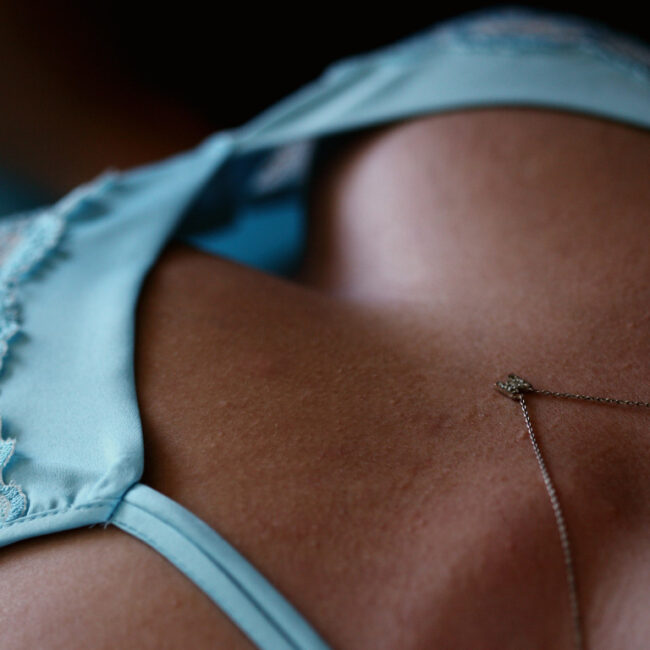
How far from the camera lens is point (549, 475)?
1.66 ft

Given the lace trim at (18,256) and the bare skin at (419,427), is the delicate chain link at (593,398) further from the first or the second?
the lace trim at (18,256)

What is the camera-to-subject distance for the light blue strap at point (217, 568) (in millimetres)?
414

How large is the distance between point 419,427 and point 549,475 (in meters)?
0.12

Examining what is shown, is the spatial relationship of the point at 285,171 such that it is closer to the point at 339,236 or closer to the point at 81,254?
the point at 339,236

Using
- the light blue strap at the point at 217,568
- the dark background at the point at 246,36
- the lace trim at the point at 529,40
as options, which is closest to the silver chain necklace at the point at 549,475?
the light blue strap at the point at 217,568

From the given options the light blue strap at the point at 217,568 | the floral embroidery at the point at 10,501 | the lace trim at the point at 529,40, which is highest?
the lace trim at the point at 529,40

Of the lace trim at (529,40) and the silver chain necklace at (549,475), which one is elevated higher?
the lace trim at (529,40)

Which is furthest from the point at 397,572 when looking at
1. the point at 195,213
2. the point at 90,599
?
the point at 195,213

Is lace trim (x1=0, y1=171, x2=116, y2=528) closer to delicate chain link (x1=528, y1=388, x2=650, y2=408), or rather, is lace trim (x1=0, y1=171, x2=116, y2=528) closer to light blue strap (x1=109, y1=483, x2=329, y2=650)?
light blue strap (x1=109, y1=483, x2=329, y2=650)

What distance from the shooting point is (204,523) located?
0.45 m

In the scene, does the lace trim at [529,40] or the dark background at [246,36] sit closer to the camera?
the lace trim at [529,40]

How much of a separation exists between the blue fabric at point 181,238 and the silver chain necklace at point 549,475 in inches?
8.2

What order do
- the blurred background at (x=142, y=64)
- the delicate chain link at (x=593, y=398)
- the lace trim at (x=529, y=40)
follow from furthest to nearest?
the blurred background at (x=142, y=64), the lace trim at (x=529, y=40), the delicate chain link at (x=593, y=398)

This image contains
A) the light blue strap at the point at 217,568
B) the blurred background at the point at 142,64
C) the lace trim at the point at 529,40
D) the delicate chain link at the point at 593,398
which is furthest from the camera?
the blurred background at the point at 142,64
